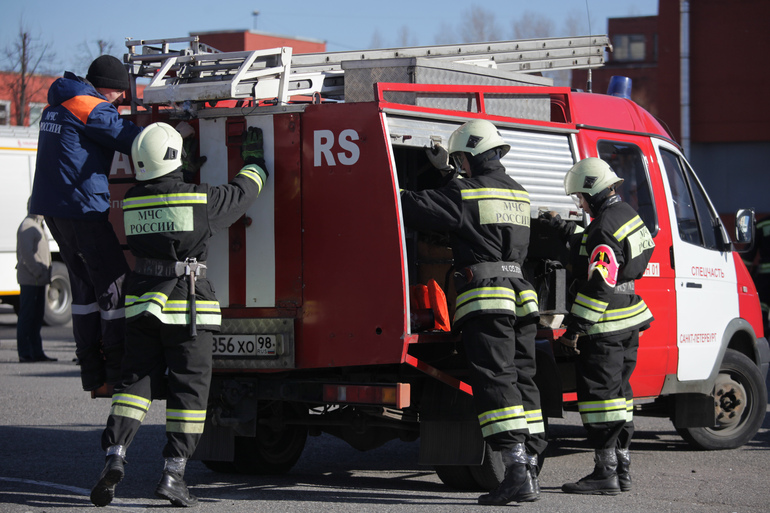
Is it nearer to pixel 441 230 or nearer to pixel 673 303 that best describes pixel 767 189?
pixel 673 303

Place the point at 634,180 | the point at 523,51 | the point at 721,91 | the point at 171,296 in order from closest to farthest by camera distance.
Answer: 1. the point at 171,296
2. the point at 634,180
3. the point at 523,51
4. the point at 721,91

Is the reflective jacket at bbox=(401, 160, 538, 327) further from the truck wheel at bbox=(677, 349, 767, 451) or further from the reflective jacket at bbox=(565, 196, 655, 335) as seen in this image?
the truck wheel at bbox=(677, 349, 767, 451)

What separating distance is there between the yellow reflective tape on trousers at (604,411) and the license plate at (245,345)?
1917 mm

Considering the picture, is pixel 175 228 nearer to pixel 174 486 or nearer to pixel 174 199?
pixel 174 199

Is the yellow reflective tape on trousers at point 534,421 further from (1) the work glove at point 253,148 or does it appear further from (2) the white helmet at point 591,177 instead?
(1) the work glove at point 253,148

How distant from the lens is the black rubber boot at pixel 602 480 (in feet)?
18.8

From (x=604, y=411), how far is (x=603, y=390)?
0.41ft

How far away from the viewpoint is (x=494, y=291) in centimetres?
535

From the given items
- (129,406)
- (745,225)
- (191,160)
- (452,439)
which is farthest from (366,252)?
(745,225)

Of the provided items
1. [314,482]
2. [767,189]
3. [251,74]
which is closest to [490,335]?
[314,482]

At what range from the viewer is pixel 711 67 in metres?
21.8

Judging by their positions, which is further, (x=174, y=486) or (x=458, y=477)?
(x=458, y=477)

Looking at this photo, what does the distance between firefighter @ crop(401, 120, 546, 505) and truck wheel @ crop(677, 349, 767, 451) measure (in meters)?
2.35

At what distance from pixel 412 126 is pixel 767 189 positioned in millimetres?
18331
